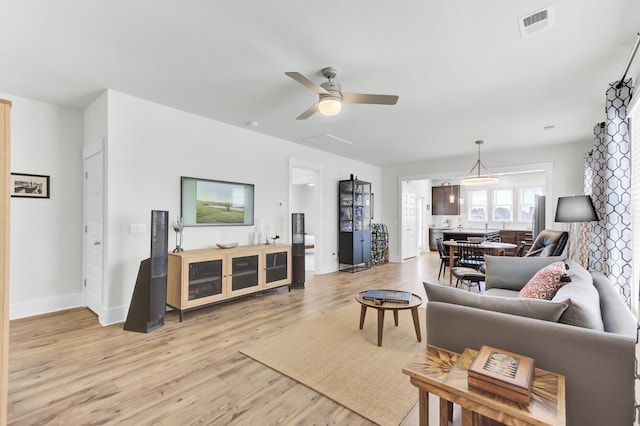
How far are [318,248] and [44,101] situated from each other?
4889 mm

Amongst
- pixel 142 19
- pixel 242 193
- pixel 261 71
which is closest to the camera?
pixel 142 19

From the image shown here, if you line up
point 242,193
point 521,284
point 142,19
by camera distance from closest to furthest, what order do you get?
point 142,19 < point 521,284 < point 242,193

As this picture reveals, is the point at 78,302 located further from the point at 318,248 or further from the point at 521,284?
the point at 521,284

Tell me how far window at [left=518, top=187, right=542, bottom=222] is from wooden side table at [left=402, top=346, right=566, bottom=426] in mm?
9734

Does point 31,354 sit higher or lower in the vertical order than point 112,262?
lower

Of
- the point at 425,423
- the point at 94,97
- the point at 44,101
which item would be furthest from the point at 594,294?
the point at 44,101

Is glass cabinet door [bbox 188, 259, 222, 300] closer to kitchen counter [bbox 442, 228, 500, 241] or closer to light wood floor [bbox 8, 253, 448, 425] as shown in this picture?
light wood floor [bbox 8, 253, 448, 425]

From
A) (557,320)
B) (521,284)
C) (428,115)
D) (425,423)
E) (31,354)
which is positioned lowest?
(31,354)

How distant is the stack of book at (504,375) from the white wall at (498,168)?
5.82m

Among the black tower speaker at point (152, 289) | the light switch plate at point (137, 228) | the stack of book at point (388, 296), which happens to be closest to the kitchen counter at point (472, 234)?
the stack of book at point (388, 296)

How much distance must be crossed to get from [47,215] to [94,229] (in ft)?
2.31

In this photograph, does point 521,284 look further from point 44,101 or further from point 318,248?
point 44,101

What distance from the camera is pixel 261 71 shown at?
9.53 feet

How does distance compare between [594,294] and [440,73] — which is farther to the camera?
[440,73]
